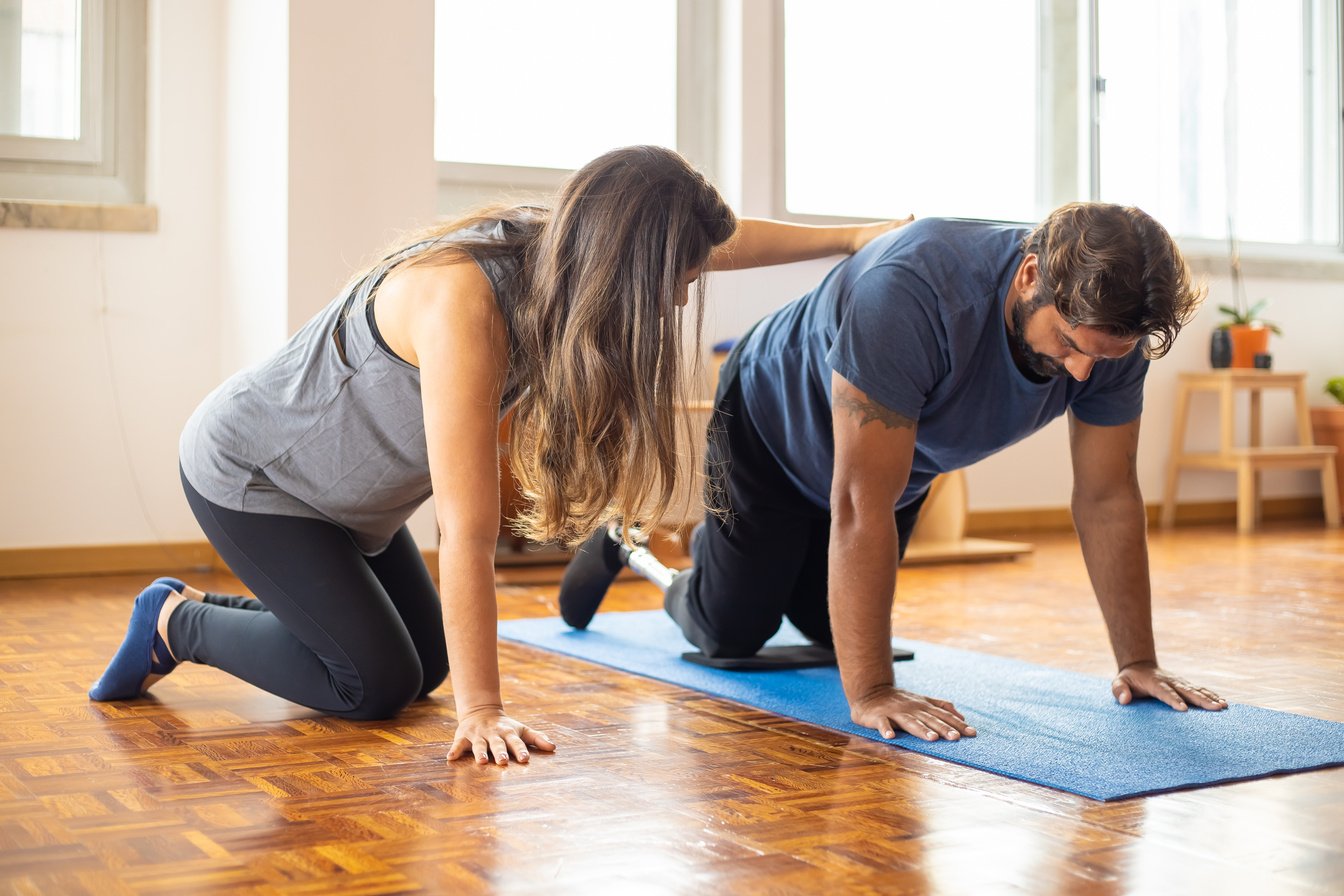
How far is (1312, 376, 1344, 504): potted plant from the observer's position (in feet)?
18.5

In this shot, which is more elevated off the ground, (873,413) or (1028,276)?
(1028,276)

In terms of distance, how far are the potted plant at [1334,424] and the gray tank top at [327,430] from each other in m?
4.65

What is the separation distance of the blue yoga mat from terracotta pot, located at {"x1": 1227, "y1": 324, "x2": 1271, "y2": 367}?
3.32 meters

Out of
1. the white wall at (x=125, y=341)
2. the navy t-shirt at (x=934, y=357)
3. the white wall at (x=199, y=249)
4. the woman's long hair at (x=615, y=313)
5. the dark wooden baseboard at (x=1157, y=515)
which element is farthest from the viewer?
the dark wooden baseboard at (x=1157, y=515)

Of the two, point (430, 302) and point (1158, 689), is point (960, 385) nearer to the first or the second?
point (1158, 689)

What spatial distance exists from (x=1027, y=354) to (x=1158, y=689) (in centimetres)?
56

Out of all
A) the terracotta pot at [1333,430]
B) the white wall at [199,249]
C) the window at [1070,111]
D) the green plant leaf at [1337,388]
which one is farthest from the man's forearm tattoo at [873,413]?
the green plant leaf at [1337,388]

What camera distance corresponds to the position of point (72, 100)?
3.97 meters

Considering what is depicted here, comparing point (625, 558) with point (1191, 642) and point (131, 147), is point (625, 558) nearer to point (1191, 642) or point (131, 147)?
point (1191, 642)

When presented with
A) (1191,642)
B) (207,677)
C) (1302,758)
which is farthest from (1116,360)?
(207,677)

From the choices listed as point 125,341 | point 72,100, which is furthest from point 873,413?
point 72,100

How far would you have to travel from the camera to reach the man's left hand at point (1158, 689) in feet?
6.79

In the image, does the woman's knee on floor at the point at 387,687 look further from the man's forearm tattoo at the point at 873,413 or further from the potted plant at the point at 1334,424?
the potted plant at the point at 1334,424

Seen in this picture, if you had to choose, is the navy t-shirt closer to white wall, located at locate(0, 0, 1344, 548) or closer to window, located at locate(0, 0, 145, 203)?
white wall, located at locate(0, 0, 1344, 548)
